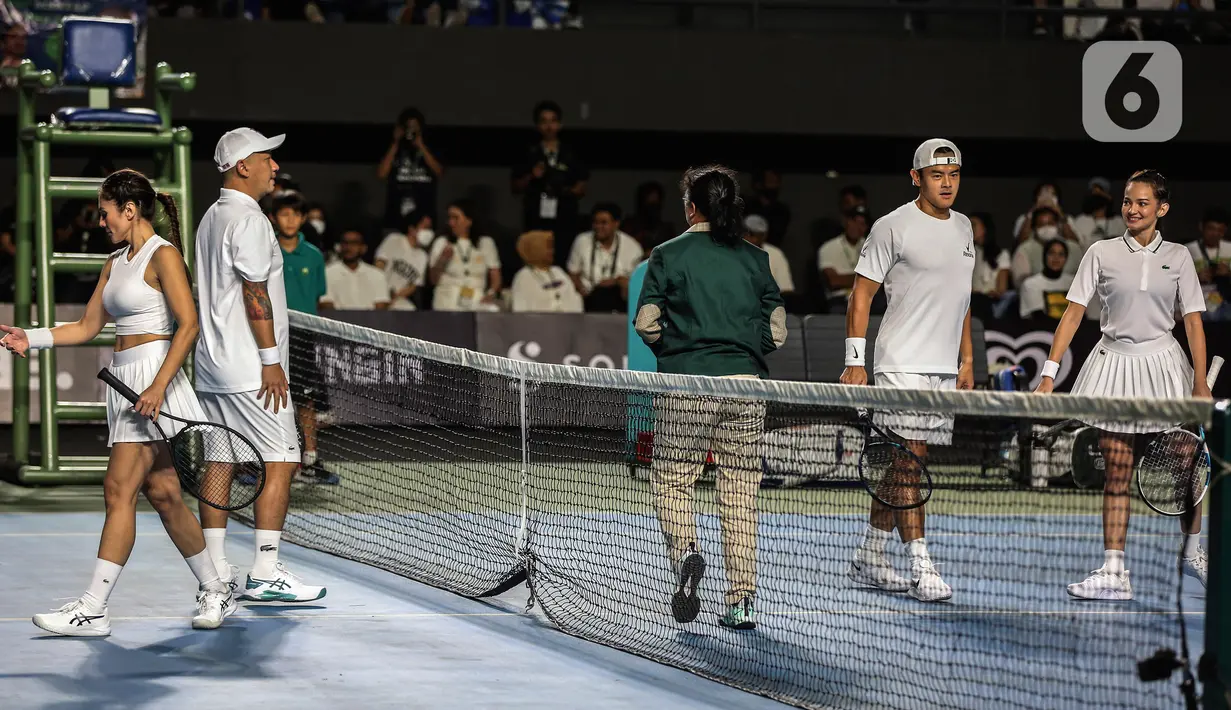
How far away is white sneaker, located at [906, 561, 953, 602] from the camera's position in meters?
7.23

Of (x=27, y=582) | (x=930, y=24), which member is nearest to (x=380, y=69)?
(x=930, y=24)

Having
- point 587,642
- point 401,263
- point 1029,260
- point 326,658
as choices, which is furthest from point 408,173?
point 326,658

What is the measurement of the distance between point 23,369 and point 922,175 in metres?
6.77

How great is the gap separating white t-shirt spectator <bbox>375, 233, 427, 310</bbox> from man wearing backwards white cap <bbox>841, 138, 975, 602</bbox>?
8.18 meters

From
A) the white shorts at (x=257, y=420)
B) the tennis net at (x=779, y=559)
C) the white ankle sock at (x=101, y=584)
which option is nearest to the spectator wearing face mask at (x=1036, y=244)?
the tennis net at (x=779, y=559)

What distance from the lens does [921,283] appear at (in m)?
7.39

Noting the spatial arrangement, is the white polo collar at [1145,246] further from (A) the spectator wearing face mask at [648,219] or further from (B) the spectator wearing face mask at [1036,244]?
(A) the spectator wearing face mask at [648,219]

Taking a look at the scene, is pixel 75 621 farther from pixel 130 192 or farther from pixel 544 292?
pixel 544 292

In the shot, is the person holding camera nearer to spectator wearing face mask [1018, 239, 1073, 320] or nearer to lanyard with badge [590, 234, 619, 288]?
lanyard with badge [590, 234, 619, 288]

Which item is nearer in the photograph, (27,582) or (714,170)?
(714,170)

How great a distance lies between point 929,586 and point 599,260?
8.20 metres

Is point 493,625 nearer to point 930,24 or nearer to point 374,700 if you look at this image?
point 374,700

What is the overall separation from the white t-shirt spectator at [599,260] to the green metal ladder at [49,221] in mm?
4656

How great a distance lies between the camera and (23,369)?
37.5 feet
